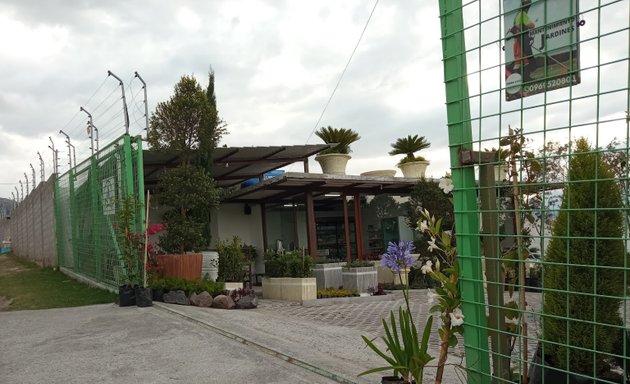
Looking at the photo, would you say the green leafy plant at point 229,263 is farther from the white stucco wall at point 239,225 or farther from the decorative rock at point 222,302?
the white stucco wall at point 239,225

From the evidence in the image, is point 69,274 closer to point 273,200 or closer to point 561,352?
point 273,200

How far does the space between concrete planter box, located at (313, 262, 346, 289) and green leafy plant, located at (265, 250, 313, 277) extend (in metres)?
0.72

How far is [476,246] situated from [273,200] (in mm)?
14519

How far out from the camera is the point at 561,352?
96.5 inches

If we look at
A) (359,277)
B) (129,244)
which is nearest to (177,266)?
(129,244)

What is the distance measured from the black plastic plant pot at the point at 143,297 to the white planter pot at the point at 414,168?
29.0ft

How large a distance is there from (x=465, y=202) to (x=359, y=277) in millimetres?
9509

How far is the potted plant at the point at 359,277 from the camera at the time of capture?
1184 centimetres

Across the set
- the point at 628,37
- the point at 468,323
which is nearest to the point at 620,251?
the point at 468,323

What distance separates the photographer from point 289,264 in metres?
11.2

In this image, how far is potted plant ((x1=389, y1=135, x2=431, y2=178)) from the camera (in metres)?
15.0

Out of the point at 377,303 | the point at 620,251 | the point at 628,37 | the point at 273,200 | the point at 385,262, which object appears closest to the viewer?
the point at 628,37

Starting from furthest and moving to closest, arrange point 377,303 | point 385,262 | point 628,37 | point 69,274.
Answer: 1. point 69,274
2. point 377,303
3. point 385,262
4. point 628,37

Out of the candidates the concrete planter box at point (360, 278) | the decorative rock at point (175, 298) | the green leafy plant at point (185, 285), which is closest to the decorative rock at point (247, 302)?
the green leafy plant at point (185, 285)
